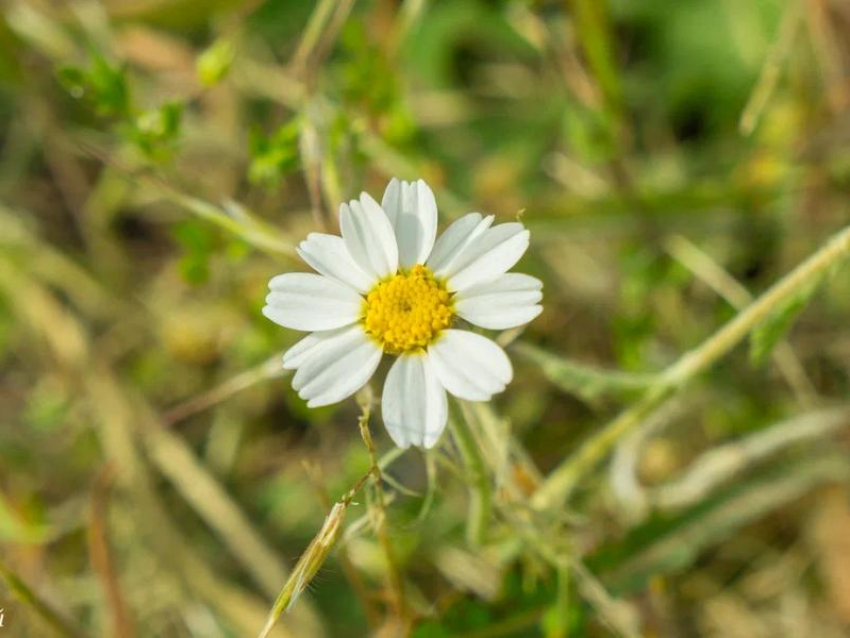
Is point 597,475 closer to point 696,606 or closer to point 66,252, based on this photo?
point 696,606

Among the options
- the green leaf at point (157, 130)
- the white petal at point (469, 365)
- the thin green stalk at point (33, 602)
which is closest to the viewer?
the white petal at point (469, 365)

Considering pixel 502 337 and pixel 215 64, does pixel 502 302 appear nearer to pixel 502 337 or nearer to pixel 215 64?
pixel 502 337

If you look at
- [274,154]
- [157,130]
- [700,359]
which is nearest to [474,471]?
[700,359]

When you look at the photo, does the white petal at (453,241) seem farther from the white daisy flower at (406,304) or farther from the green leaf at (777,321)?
the green leaf at (777,321)

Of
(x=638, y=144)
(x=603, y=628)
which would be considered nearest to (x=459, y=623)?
(x=603, y=628)

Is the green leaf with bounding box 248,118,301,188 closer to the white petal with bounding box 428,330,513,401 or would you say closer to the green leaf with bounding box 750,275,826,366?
the white petal with bounding box 428,330,513,401

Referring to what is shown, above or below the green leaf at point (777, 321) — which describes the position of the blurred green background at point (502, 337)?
above

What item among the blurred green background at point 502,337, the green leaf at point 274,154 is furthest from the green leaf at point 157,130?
the green leaf at point 274,154
